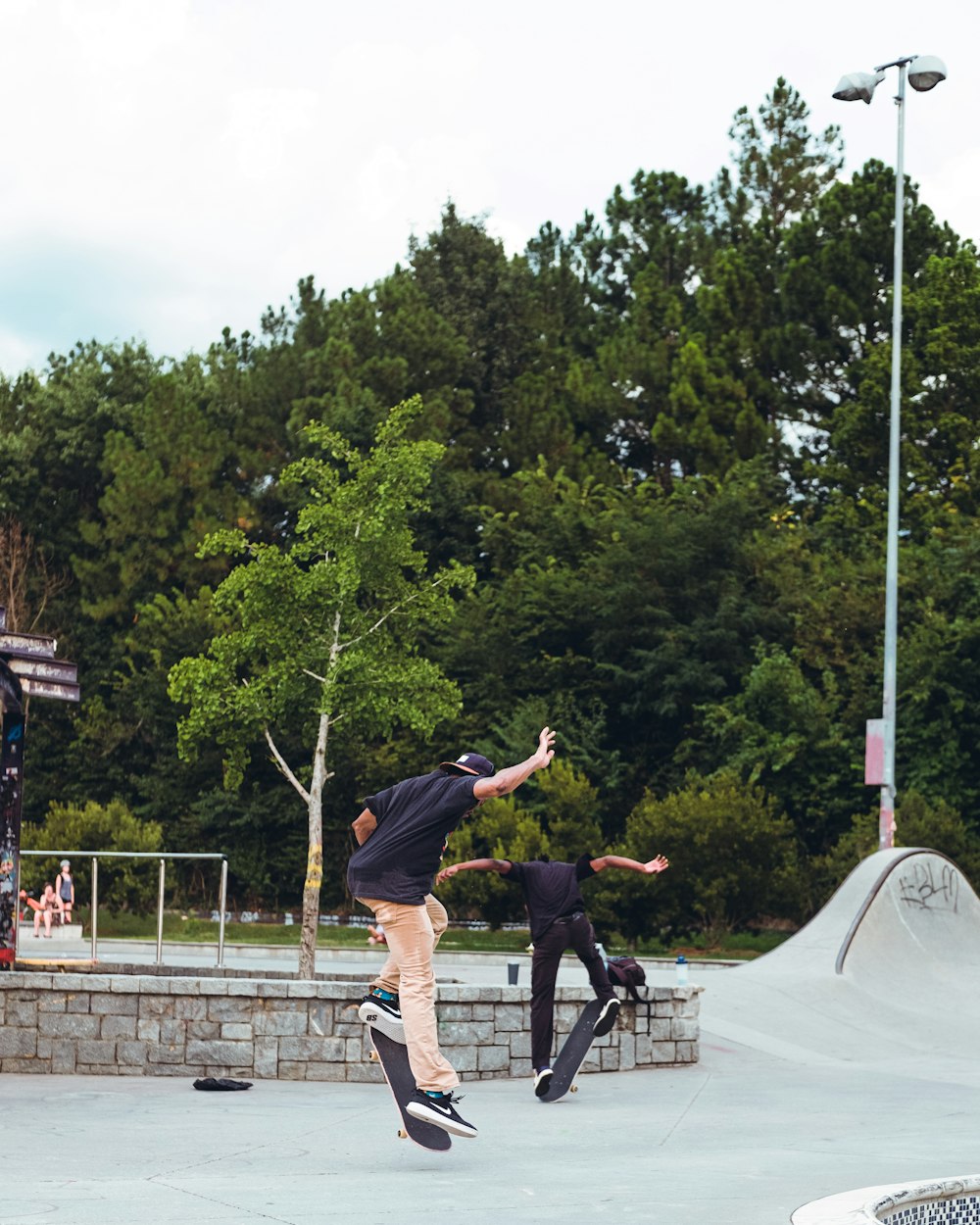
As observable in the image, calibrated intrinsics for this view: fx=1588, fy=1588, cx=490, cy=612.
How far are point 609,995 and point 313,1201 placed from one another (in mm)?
4581

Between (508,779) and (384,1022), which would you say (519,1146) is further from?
(508,779)

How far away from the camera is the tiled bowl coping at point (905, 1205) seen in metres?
5.38

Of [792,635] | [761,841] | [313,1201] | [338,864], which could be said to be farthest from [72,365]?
[313,1201]

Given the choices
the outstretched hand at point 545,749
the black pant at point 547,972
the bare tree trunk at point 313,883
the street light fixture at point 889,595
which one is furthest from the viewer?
the street light fixture at point 889,595

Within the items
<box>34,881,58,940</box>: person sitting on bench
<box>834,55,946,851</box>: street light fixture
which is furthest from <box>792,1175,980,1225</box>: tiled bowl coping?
<box>834,55,946,851</box>: street light fixture

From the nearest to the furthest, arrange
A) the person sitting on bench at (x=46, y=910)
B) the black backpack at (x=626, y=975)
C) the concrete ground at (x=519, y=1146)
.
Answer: the concrete ground at (x=519, y=1146) → the black backpack at (x=626, y=975) → the person sitting on bench at (x=46, y=910)

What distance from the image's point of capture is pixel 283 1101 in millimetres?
9352

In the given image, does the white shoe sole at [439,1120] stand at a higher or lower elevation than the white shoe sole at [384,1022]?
lower

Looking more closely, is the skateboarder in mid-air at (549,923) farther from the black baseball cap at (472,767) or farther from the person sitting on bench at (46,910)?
the person sitting on bench at (46,910)

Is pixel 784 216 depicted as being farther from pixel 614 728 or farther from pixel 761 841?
pixel 761 841

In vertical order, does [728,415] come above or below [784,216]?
below

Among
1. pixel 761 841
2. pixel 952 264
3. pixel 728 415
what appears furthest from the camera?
pixel 728 415

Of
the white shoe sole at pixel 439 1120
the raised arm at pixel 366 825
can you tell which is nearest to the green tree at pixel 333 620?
the raised arm at pixel 366 825

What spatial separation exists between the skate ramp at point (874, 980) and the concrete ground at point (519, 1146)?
620mm
